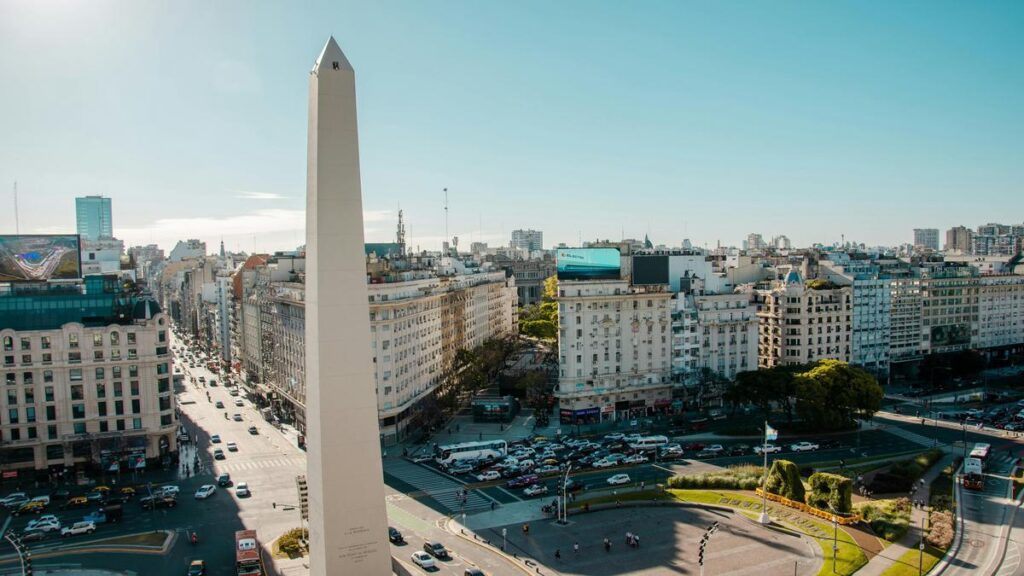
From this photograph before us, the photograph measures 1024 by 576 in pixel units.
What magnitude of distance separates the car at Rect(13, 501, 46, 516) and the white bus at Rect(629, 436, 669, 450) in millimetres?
52827

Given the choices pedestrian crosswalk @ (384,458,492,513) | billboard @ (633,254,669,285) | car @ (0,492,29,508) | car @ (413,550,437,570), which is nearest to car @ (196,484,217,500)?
car @ (0,492,29,508)

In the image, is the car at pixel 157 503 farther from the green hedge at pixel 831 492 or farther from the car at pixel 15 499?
the green hedge at pixel 831 492

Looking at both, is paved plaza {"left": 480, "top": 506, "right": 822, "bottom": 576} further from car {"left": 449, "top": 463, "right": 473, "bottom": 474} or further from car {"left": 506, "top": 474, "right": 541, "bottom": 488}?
car {"left": 449, "top": 463, "right": 473, "bottom": 474}

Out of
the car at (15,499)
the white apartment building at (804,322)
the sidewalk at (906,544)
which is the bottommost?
the car at (15,499)

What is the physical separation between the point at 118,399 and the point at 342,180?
5335 cm

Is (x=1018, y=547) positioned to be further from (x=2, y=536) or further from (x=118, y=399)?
(x=118, y=399)

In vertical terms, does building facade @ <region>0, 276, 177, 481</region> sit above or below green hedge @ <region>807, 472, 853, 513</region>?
above

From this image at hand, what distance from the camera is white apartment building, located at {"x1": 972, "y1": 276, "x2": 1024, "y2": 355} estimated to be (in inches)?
4884

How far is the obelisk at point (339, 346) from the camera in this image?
110 feet

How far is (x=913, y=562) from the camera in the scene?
47.2 m

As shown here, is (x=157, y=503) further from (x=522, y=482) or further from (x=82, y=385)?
(x=522, y=482)

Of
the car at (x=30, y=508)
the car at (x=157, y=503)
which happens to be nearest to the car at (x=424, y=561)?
the car at (x=157, y=503)

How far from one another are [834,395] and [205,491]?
6218 cm

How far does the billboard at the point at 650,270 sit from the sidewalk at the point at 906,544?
143 ft
